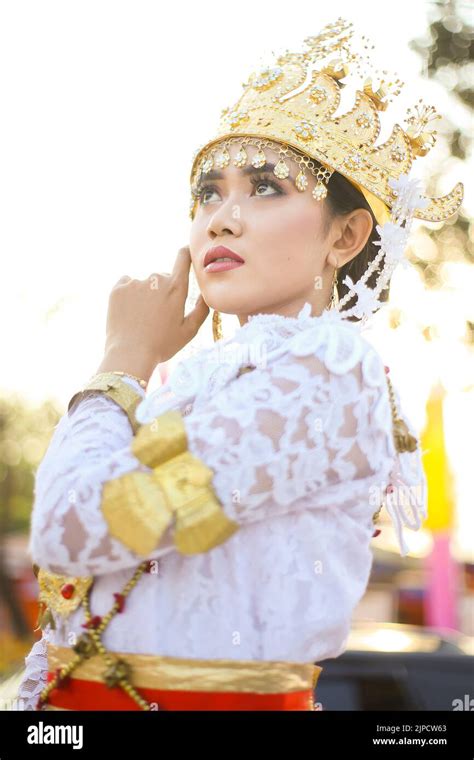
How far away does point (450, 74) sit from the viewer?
5.91 m

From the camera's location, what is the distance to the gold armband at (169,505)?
163 cm

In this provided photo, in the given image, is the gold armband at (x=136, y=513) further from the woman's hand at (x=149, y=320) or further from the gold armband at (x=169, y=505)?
the woman's hand at (x=149, y=320)

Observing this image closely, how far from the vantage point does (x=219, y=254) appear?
2.02 m

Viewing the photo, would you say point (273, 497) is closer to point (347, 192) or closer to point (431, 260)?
point (347, 192)

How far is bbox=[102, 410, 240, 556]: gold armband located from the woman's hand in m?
0.34

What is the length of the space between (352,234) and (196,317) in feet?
1.40

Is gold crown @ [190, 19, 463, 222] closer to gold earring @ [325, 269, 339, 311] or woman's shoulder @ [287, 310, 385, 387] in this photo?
gold earring @ [325, 269, 339, 311]

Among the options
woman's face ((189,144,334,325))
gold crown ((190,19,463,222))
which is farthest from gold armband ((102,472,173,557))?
gold crown ((190,19,463,222))

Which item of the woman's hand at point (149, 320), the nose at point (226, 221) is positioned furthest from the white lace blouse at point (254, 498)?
the nose at point (226, 221)

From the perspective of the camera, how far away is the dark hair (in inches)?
83.9

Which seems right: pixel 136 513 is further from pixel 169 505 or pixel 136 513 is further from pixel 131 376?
pixel 131 376

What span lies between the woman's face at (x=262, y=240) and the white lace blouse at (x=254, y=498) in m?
0.18

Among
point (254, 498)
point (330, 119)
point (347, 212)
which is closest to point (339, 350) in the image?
point (254, 498)

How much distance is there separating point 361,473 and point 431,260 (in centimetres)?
472
